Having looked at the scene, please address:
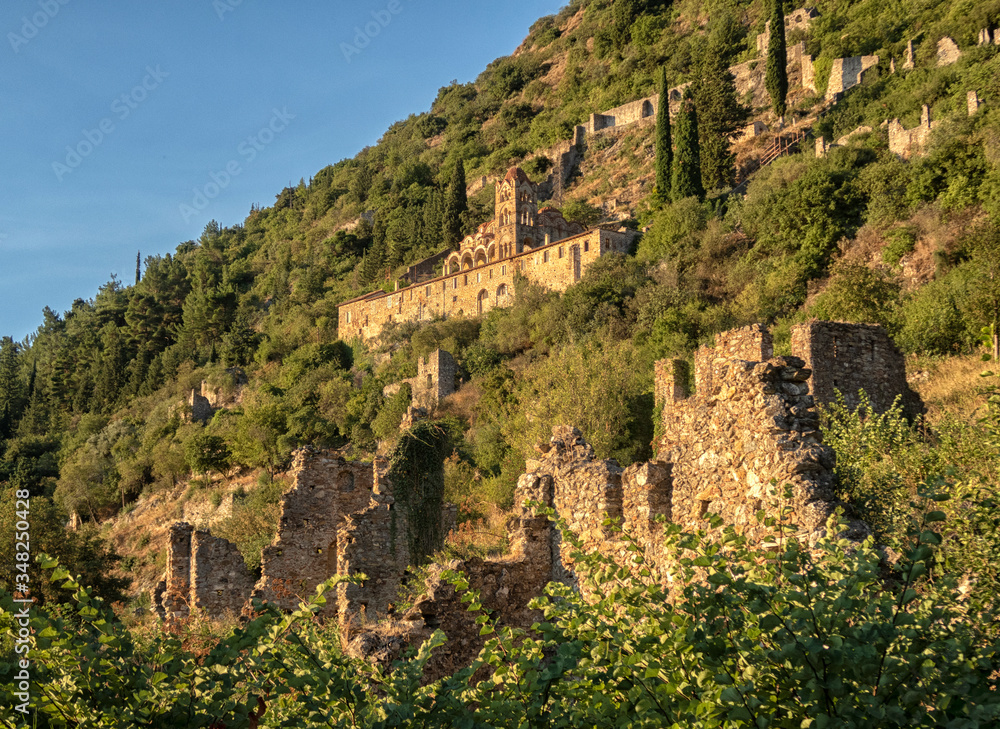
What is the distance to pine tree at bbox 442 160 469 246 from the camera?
3054 inches

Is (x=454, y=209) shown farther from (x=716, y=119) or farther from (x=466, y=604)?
(x=466, y=604)

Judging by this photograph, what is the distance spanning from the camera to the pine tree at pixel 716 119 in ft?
185

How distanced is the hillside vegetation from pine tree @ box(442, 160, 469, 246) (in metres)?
0.57

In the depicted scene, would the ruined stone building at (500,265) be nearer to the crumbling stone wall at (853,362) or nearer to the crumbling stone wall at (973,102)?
the crumbling stone wall at (973,102)

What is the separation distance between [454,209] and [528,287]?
26.0 m

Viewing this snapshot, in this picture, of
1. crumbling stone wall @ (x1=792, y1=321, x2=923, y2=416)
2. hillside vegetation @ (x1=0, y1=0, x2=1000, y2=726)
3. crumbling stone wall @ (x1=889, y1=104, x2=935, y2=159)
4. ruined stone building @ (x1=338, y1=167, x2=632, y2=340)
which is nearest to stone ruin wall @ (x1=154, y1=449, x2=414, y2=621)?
hillside vegetation @ (x1=0, y1=0, x2=1000, y2=726)

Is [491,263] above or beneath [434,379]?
above

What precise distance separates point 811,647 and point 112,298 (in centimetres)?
10740

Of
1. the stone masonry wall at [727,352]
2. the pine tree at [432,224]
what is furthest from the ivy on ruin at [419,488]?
the pine tree at [432,224]

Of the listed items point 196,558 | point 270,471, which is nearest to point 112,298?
point 270,471

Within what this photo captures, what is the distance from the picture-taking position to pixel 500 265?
60031 mm

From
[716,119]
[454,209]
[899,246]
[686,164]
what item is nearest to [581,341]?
[899,246]

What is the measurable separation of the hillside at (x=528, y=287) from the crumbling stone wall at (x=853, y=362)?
121cm

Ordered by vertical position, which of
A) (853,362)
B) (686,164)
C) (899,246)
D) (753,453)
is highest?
(686,164)
